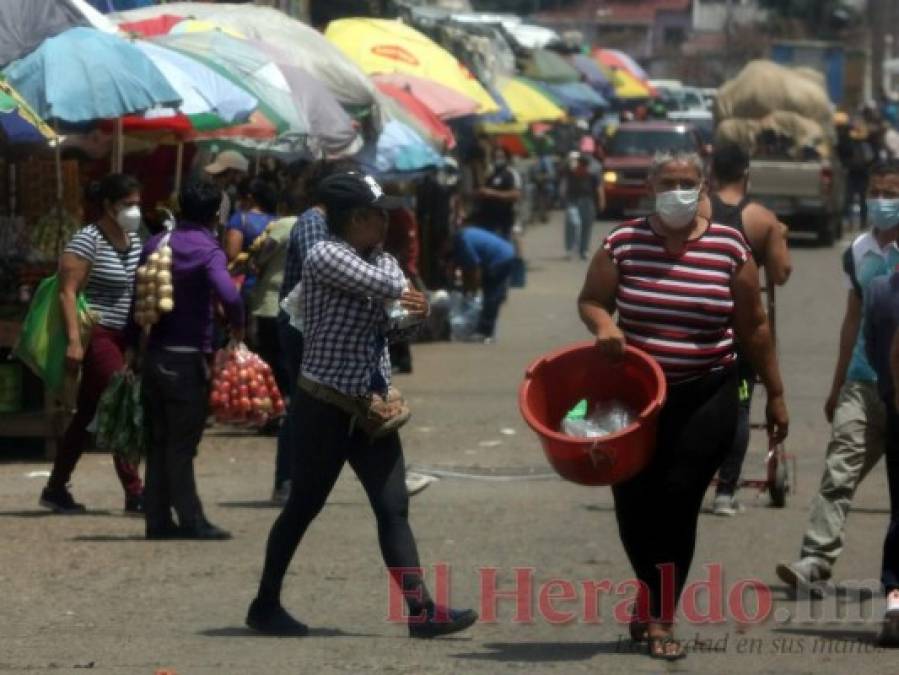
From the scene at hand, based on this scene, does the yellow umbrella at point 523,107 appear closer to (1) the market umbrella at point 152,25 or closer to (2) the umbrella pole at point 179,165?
(2) the umbrella pole at point 179,165

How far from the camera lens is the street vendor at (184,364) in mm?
10070

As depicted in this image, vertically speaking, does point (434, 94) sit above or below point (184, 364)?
below

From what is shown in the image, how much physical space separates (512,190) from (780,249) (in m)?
13.7

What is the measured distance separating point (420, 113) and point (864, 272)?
10305mm

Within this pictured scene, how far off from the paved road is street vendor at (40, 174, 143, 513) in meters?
0.20

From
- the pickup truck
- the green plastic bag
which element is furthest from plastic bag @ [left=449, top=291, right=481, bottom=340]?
the pickup truck

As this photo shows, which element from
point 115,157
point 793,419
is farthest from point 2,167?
point 793,419

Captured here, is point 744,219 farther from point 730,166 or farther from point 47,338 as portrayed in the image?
point 47,338

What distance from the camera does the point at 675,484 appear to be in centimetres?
744

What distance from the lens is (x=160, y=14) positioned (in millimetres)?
15414

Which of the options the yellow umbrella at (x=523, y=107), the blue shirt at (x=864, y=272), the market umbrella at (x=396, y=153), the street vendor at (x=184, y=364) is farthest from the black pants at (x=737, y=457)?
the yellow umbrella at (x=523, y=107)

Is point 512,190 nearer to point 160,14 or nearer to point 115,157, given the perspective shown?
point 160,14

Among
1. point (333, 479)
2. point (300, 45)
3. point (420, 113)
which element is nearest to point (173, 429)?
point (333, 479)

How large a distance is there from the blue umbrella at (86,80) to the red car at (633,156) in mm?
28197
